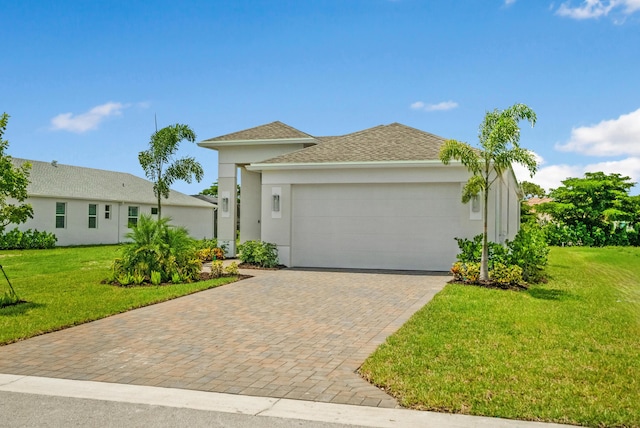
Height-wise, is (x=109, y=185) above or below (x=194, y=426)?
above

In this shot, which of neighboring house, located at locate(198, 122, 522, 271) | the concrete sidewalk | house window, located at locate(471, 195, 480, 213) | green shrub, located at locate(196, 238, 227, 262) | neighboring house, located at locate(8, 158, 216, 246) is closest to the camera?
the concrete sidewalk

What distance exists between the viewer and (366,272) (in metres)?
16.7

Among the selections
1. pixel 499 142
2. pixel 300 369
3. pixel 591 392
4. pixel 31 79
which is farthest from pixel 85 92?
pixel 591 392

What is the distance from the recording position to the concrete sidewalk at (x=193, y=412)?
16.2 feet

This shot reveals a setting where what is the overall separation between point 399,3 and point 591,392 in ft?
37.8

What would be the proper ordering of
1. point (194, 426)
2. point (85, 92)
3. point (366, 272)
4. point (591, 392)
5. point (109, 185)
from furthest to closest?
point (109, 185) → point (85, 92) → point (366, 272) → point (591, 392) → point (194, 426)

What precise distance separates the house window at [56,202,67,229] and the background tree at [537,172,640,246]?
30421 millimetres

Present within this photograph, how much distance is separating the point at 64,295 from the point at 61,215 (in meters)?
19.9

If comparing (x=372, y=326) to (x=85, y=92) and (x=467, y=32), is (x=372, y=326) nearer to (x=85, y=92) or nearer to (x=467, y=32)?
(x=467, y=32)

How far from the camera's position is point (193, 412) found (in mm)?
5215

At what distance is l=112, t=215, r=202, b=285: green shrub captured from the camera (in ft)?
47.3

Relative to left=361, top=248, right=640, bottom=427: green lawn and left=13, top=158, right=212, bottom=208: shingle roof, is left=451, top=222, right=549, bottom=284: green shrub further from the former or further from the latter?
left=13, top=158, right=212, bottom=208: shingle roof

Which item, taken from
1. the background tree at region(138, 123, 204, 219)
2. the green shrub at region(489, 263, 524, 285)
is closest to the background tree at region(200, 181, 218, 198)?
the background tree at region(138, 123, 204, 219)

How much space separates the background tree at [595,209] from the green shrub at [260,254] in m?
25.9
